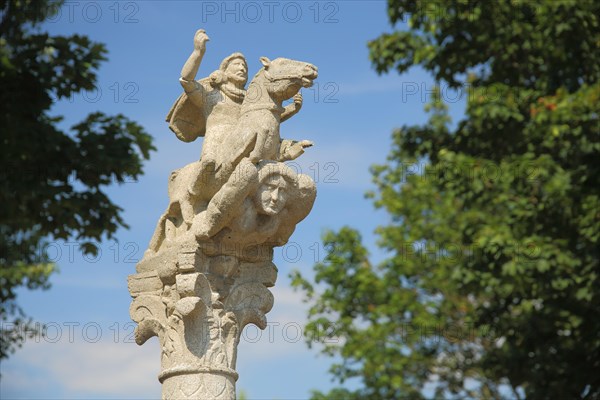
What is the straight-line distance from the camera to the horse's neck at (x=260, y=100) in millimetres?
10781

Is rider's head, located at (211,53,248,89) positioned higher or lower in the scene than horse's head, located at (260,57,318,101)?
higher

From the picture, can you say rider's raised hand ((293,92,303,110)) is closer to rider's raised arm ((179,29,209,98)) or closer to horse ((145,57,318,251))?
horse ((145,57,318,251))

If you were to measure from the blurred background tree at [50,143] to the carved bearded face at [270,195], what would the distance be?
5.39ft

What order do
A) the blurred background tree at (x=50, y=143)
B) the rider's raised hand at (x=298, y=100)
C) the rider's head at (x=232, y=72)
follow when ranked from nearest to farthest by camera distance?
the blurred background tree at (x=50, y=143) < the rider's raised hand at (x=298, y=100) < the rider's head at (x=232, y=72)

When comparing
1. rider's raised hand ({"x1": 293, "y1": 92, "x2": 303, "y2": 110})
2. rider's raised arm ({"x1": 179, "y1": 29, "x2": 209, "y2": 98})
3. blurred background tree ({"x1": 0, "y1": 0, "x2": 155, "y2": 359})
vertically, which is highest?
rider's raised arm ({"x1": 179, "y1": 29, "x2": 209, "y2": 98})

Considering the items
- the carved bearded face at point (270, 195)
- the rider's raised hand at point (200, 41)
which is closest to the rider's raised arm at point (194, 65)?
the rider's raised hand at point (200, 41)

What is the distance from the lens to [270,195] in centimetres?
1051

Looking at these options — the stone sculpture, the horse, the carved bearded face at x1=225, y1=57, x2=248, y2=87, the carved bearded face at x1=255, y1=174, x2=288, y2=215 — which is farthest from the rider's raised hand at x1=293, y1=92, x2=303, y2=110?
the carved bearded face at x1=255, y1=174, x2=288, y2=215

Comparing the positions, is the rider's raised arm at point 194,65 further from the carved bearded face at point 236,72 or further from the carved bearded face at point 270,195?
the carved bearded face at point 270,195

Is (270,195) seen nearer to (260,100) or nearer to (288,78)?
(260,100)

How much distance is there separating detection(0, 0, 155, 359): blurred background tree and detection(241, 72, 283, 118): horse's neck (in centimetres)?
188

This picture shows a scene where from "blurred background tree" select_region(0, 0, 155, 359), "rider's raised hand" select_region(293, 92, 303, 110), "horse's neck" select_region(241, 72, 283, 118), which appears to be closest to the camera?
"blurred background tree" select_region(0, 0, 155, 359)

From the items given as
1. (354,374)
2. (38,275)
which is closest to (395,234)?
(354,374)

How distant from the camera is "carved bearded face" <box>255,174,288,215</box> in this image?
10.5m
